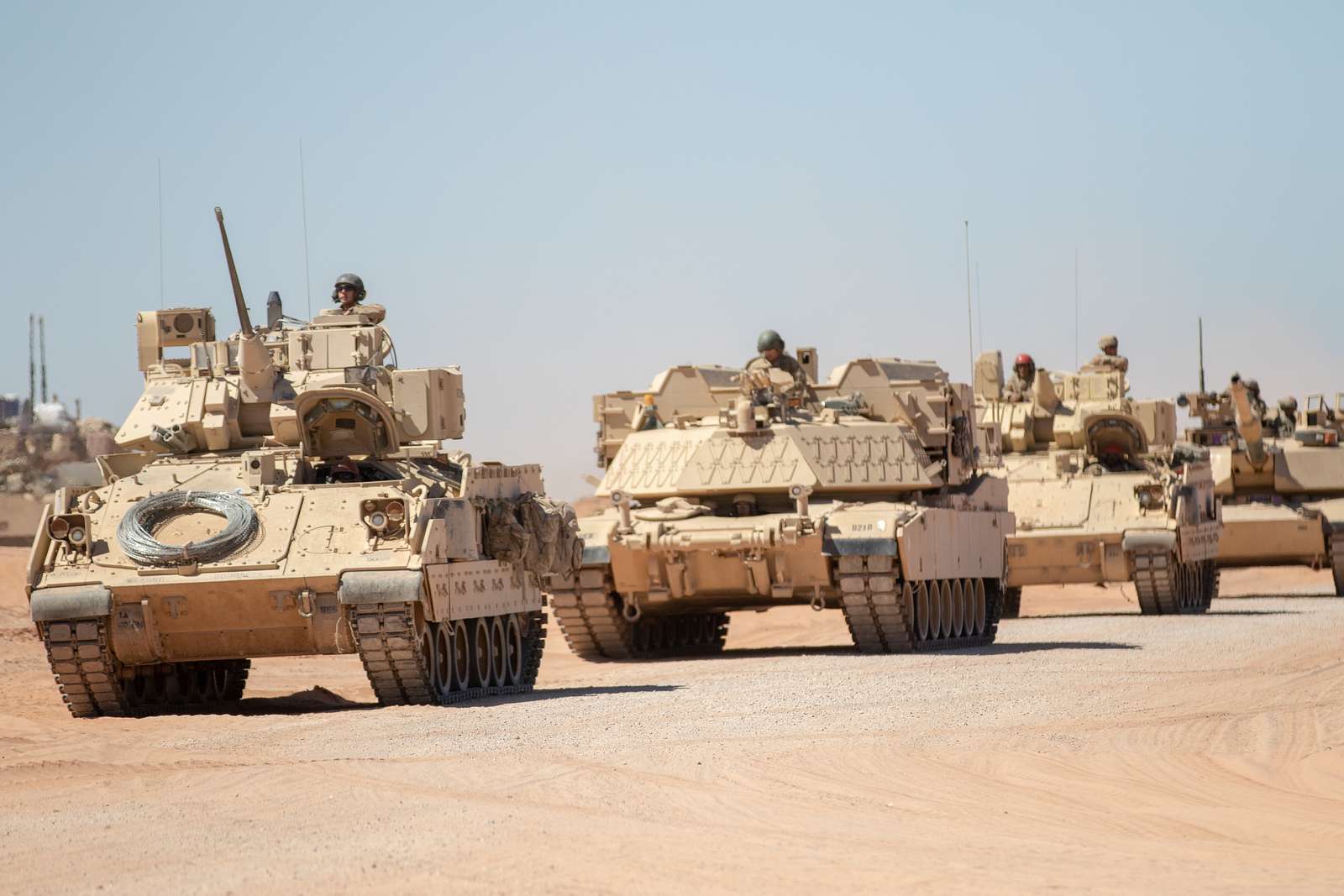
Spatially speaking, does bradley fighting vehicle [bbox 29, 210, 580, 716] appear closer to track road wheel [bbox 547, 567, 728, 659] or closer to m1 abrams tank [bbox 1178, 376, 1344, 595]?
track road wheel [bbox 547, 567, 728, 659]

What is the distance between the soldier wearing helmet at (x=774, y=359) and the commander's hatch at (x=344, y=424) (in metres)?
7.53

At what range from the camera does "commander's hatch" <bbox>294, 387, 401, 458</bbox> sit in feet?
59.2

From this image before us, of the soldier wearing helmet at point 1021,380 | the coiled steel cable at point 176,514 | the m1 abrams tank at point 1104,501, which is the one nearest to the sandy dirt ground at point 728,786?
the coiled steel cable at point 176,514

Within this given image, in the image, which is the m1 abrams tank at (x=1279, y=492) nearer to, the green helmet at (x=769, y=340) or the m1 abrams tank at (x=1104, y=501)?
the m1 abrams tank at (x=1104, y=501)

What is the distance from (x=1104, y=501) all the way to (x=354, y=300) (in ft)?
44.1

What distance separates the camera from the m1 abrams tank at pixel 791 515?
2178cm

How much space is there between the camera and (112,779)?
40.2 ft

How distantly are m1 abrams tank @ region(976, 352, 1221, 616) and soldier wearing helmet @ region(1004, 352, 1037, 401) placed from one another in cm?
12

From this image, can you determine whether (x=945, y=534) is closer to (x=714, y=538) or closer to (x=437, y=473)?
(x=714, y=538)

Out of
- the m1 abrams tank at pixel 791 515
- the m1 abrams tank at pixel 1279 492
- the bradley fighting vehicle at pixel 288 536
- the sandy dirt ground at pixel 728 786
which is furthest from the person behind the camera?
the m1 abrams tank at pixel 1279 492

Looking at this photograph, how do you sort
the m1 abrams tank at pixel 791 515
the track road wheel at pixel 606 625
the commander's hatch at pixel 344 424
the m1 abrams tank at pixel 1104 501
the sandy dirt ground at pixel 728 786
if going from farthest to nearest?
the m1 abrams tank at pixel 1104 501
the track road wheel at pixel 606 625
the m1 abrams tank at pixel 791 515
the commander's hatch at pixel 344 424
the sandy dirt ground at pixel 728 786

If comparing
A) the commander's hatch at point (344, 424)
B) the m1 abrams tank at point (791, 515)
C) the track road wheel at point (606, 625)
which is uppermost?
the commander's hatch at point (344, 424)

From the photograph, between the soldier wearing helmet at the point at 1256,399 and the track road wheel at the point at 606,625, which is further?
the soldier wearing helmet at the point at 1256,399

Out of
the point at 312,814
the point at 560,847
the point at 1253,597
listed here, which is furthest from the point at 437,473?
the point at 1253,597
